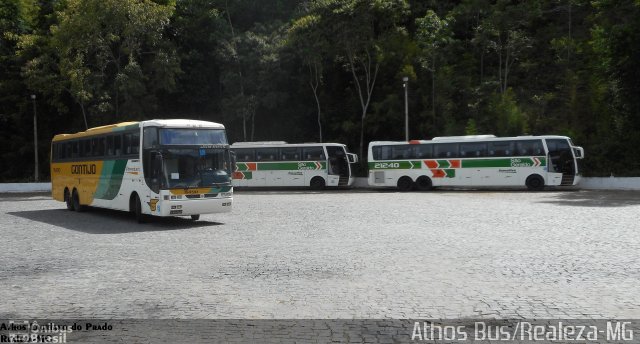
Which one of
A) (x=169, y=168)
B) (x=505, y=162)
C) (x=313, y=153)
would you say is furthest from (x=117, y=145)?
(x=505, y=162)

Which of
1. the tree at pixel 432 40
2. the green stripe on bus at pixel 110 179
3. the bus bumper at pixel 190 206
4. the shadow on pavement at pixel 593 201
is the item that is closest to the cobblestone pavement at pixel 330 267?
the bus bumper at pixel 190 206

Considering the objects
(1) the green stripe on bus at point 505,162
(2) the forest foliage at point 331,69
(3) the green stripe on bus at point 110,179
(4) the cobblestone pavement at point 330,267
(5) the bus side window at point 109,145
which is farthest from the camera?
(2) the forest foliage at point 331,69

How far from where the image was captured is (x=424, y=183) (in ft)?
116

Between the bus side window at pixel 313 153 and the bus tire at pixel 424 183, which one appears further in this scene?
the bus side window at pixel 313 153

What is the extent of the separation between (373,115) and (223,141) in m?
27.7

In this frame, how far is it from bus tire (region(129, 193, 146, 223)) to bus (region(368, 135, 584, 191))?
1918cm

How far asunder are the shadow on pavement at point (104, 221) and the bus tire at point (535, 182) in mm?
19729

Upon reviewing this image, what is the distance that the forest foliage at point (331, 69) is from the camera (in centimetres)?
3744

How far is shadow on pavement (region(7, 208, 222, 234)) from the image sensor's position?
16969 mm

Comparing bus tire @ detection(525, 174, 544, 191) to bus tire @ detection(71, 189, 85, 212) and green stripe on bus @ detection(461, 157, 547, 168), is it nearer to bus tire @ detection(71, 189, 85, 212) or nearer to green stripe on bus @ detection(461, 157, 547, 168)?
green stripe on bus @ detection(461, 157, 547, 168)

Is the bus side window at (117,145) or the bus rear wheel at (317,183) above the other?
the bus side window at (117,145)

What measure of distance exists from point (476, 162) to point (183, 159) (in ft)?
65.3

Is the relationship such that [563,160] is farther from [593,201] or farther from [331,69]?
[331,69]

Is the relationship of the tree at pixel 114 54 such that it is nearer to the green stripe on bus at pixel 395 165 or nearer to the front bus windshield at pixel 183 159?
the green stripe on bus at pixel 395 165
